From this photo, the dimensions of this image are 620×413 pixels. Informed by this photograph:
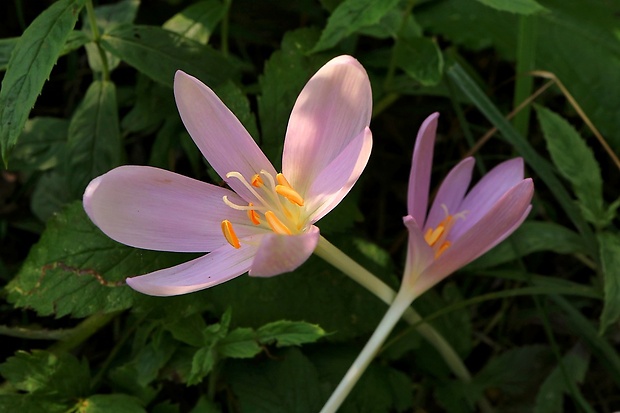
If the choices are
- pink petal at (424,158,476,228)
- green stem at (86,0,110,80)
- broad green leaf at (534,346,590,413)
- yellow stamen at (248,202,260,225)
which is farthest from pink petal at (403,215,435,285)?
green stem at (86,0,110,80)

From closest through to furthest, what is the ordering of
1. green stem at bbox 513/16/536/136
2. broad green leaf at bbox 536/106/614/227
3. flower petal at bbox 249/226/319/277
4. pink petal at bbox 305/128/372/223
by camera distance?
1. flower petal at bbox 249/226/319/277
2. pink petal at bbox 305/128/372/223
3. broad green leaf at bbox 536/106/614/227
4. green stem at bbox 513/16/536/136

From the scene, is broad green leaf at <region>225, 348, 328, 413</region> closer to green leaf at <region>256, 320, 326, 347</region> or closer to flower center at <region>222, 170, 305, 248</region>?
green leaf at <region>256, 320, 326, 347</region>

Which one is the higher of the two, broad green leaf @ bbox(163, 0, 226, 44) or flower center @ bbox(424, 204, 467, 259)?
broad green leaf @ bbox(163, 0, 226, 44)

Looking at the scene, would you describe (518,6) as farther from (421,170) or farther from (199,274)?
(199,274)

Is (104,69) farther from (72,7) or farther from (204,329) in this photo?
(204,329)

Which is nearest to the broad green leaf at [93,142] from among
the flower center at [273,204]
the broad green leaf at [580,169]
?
the flower center at [273,204]
